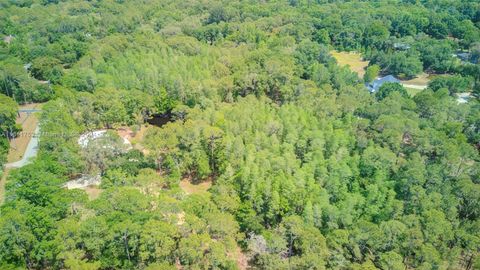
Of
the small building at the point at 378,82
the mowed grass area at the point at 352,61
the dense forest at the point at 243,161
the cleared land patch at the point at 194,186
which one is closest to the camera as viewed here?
Answer: the dense forest at the point at 243,161

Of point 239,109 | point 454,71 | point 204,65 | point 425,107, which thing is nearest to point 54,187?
point 239,109

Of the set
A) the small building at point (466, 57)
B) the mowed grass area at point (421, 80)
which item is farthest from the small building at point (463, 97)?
the small building at point (466, 57)

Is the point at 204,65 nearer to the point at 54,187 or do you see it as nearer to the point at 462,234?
the point at 54,187

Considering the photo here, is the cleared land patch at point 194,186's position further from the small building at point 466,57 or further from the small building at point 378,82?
the small building at point 466,57


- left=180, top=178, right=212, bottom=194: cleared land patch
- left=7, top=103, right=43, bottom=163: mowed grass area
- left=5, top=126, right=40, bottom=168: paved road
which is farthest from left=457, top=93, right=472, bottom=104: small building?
left=7, top=103, right=43, bottom=163: mowed grass area

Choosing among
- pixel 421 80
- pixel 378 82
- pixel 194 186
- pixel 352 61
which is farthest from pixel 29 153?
pixel 421 80

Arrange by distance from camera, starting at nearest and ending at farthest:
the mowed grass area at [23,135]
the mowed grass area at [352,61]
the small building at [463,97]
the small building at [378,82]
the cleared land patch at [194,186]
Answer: the cleared land patch at [194,186]
the mowed grass area at [23,135]
the small building at [463,97]
the small building at [378,82]
the mowed grass area at [352,61]

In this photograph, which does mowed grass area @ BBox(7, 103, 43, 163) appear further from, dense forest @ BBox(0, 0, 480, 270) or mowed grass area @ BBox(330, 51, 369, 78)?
mowed grass area @ BBox(330, 51, 369, 78)

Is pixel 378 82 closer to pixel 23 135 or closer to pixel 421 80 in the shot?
pixel 421 80
